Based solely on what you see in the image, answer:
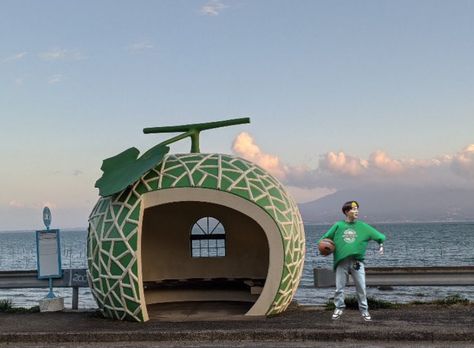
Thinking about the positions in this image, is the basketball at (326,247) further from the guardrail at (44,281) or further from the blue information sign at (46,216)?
the blue information sign at (46,216)

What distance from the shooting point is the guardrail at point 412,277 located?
40.9ft

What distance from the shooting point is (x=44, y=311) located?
1253 cm

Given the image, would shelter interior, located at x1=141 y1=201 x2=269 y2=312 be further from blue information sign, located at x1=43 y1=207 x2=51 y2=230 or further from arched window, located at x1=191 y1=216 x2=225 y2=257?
blue information sign, located at x1=43 y1=207 x2=51 y2=230

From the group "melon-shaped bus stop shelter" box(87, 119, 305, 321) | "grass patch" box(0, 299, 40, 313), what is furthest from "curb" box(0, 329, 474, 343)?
"grass patch" box(0, 299, 40, 313)

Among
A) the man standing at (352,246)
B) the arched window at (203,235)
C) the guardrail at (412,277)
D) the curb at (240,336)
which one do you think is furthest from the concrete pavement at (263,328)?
the arched window at (203,235)

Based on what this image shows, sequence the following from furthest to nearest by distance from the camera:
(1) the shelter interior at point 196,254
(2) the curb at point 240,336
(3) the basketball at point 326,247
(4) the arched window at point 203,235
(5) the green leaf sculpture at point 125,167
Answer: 1. (4) the arched window at point 203,235
2. (1) the shelter interior at point 196,254
3. (5) the green leaf sculpture at point 125,167
4. (3) the basketball at point 326,247
5. (2) the curb at point 240,336

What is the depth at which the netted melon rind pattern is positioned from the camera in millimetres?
10258

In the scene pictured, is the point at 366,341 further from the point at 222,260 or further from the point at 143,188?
the point at 222,260

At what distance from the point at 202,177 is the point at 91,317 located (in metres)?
3.36

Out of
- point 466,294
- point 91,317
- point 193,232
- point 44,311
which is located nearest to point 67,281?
point 44,311

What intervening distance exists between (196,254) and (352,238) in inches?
233

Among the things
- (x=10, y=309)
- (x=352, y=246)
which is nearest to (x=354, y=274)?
(x=352, y=246)

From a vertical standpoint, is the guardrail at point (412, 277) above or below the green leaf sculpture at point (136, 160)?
below

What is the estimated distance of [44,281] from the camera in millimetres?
13258
